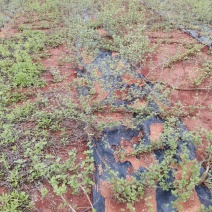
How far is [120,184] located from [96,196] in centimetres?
42

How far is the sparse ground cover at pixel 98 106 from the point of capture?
307 centimetres

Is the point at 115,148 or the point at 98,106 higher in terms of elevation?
the point at 98,106

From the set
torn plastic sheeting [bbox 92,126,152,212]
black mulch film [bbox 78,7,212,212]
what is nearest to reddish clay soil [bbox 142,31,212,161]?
black mulch film [bbox 78,7,212,212]

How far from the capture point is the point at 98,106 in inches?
177

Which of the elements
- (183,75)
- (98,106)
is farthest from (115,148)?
(183,75)

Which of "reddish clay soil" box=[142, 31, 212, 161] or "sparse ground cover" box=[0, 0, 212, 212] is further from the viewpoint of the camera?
"reddish clay soil" box=[142, 31, 212, 161]

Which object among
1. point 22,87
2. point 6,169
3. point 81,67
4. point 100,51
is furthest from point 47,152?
point 100,51

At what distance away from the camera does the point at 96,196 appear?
317 centimetres

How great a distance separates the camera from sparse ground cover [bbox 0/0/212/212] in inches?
121

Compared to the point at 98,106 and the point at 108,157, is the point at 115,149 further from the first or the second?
the point at 98,106

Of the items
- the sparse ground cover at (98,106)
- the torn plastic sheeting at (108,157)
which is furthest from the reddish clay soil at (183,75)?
the torn plastic sheeting at (108,157)

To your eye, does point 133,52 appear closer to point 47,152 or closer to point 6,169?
point 47,152

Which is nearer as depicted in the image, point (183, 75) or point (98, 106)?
point (98, 106)

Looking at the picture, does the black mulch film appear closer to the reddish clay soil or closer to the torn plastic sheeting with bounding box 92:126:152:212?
the torn plastic sheeting with bounding box 92:126:152:212
